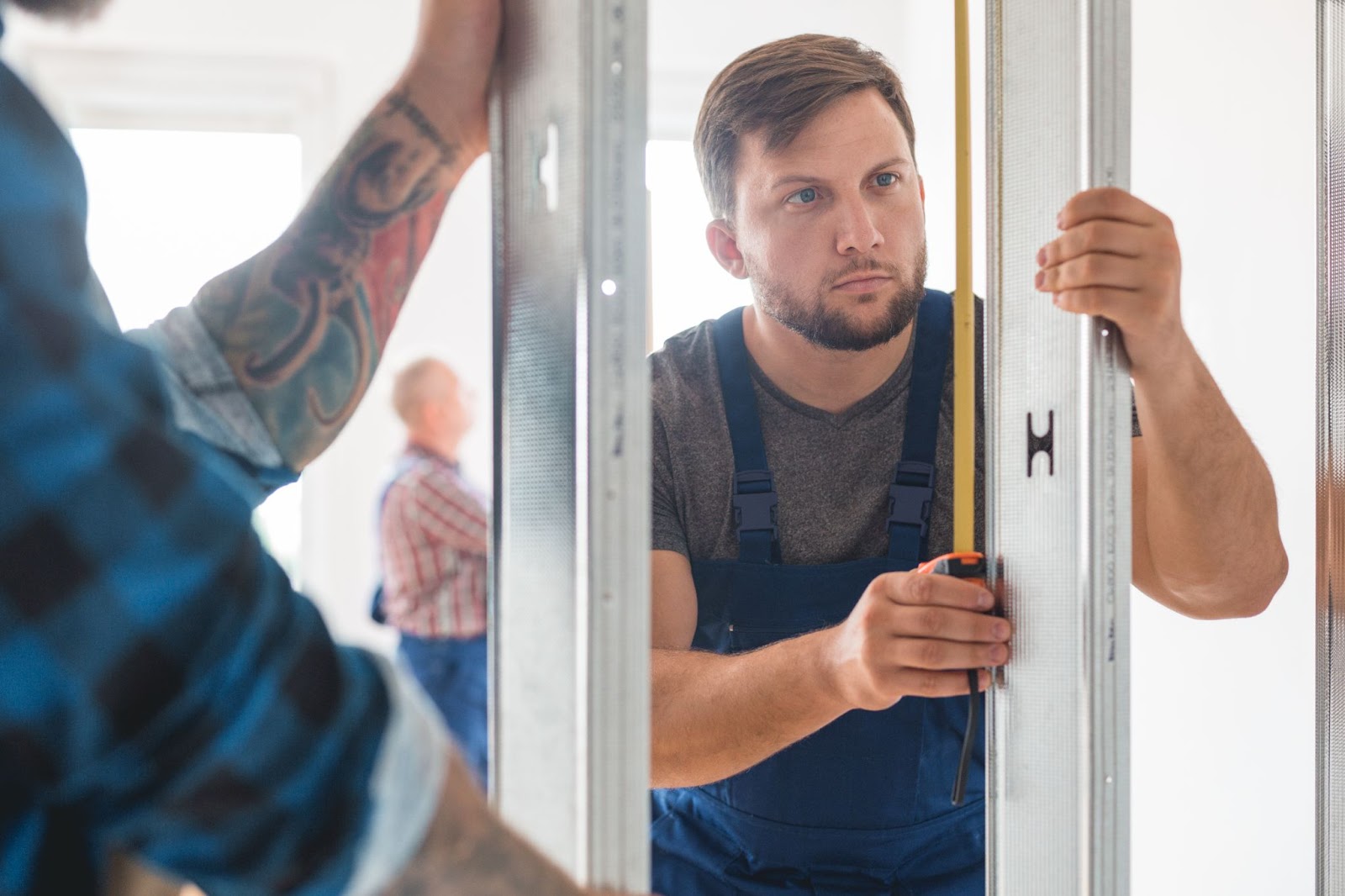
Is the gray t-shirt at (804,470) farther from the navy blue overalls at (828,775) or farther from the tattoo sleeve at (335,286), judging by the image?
the tattoo sleeve at (335,286)

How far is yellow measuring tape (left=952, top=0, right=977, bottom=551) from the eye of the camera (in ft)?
2.89

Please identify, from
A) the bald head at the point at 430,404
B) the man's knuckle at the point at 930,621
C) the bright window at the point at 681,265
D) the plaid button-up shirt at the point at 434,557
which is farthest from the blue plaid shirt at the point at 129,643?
the bald head at the point at 430,404

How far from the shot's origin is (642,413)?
68 centimetres

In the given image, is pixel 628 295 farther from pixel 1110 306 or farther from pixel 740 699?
pixel 740 699

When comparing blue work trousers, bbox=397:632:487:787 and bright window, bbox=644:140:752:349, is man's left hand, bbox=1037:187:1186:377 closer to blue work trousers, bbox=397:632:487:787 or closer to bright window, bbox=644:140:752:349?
bright window, bbox=644:140:752:349

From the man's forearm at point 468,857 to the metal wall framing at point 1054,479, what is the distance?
516 millimetres

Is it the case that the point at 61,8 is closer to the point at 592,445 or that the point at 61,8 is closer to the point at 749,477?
the point at 592,445

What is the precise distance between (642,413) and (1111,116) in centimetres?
40

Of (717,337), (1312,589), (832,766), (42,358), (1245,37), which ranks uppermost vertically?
(1245,37)

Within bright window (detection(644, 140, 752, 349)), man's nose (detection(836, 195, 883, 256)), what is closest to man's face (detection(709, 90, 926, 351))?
man's nose (detection(836, 195, 883, 256))

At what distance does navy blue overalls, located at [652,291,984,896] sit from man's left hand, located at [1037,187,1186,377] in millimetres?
398

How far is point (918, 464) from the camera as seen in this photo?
1208 millimetres

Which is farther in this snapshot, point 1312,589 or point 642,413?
point 1312,589

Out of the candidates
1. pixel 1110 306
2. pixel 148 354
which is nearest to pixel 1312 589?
pixel 1110 306
